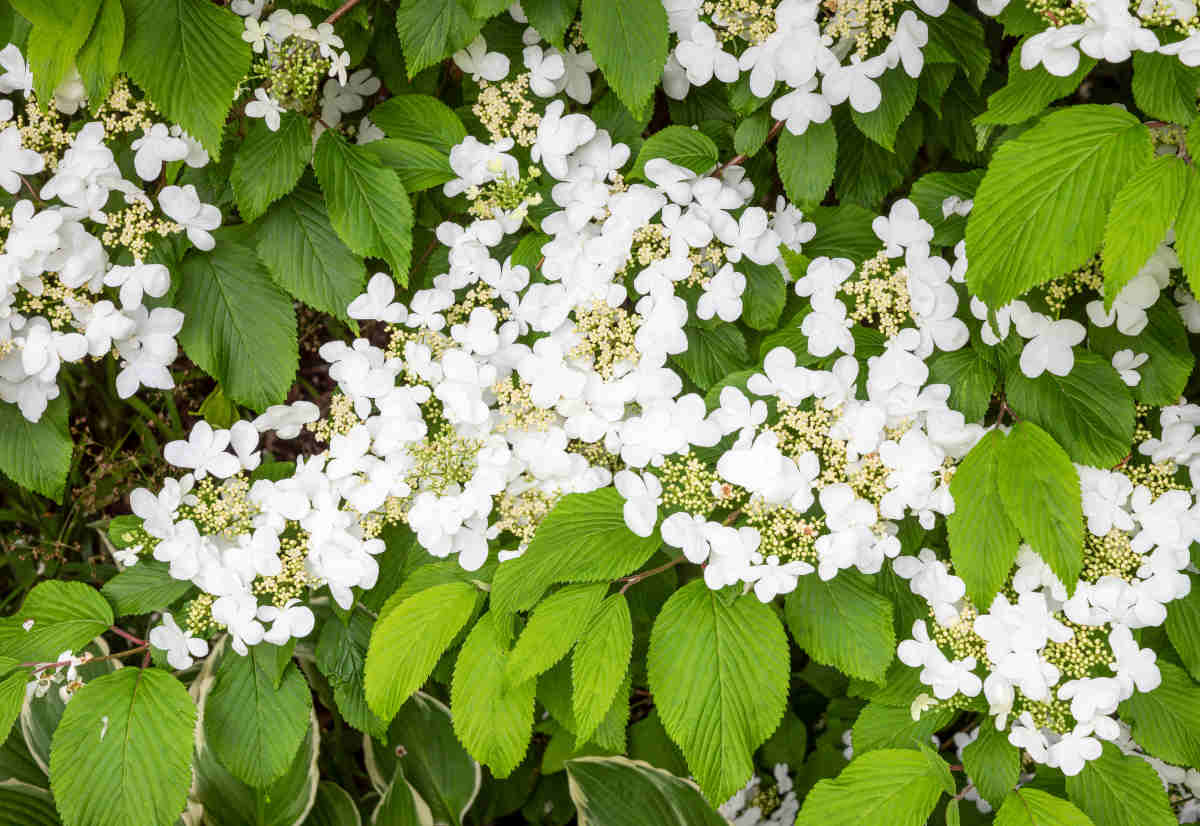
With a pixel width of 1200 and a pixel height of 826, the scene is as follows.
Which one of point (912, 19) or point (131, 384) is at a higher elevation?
point (912, 19)

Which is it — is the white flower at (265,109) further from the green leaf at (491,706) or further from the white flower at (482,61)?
the green leaf at (491,706)

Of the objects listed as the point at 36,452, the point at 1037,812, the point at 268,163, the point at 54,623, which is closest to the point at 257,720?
the point at 54,623

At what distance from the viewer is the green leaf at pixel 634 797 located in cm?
151

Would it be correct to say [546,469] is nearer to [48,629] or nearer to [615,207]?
[615,207]

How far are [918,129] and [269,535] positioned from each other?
0.97 meters

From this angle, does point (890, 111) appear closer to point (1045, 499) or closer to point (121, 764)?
point (1045, 499)

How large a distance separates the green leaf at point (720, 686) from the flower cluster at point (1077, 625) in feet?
0.61

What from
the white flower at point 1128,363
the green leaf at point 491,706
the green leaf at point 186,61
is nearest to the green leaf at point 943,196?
the white flower at point 1128,363

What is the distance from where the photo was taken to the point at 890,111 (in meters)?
1.12

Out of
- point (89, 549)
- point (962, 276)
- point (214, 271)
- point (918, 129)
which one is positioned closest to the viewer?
point (962, 276)

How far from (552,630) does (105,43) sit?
2.43ft

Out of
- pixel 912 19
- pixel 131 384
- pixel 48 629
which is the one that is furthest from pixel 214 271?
pixel 912 19

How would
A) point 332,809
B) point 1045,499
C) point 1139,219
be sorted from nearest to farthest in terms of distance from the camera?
point 1139,219
point 1045,499
point 332,809

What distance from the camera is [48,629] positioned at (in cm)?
115
